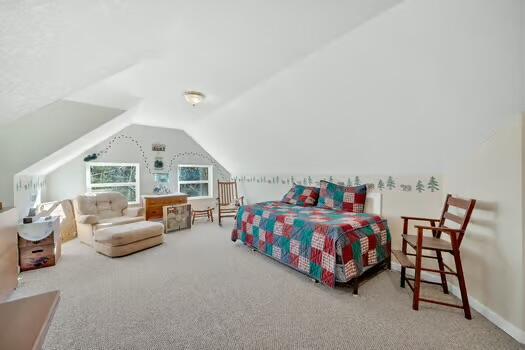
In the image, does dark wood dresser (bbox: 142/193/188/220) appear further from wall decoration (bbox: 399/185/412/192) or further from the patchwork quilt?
wall decoration (bbox: 399/185/412/192)

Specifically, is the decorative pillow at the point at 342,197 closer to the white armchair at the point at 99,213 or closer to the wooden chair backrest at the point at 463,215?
the wooden chair backrest at the point at 463,215

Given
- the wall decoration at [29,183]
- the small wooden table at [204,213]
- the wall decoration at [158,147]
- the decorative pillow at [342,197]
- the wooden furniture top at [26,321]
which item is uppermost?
the wall decoration at [158,147]

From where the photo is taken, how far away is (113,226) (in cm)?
349

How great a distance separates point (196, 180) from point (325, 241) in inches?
176

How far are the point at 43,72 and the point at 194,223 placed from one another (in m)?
4.04

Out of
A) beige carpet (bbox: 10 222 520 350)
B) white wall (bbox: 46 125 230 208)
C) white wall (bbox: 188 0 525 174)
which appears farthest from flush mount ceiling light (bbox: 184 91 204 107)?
white wall (bbox: 46 125 230 208)

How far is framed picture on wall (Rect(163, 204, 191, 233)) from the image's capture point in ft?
14.3

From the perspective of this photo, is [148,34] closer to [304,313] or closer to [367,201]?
[304,313]

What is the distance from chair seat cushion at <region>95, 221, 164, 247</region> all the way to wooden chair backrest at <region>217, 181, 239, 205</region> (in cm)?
197

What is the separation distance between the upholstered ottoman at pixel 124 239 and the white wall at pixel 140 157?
1788 millimetres

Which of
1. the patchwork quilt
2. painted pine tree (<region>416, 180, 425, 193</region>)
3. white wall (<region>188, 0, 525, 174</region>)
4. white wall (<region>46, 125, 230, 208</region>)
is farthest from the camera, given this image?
white wall (<region>46, 125, 230, 208</region>)

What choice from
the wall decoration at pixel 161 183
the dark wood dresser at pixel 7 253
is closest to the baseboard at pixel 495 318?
the dark wood dresser at pixel 7 253

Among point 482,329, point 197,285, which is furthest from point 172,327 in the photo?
point 482,329

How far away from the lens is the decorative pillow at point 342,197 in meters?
3.04
